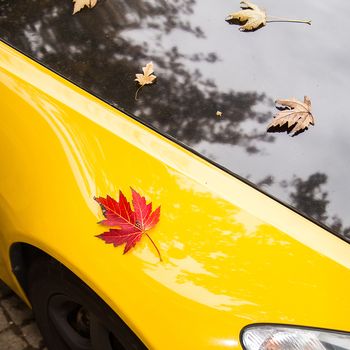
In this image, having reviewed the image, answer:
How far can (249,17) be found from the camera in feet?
6.27

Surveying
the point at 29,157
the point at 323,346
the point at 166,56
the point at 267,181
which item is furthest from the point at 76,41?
the point at 323,346

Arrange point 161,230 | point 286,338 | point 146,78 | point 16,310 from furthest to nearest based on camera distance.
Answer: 1. point 16,310
2. point 146,78
3. point 161,230
4. point 286,338

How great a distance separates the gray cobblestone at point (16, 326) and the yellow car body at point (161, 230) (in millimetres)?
680

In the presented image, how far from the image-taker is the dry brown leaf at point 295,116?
1679 millimetres

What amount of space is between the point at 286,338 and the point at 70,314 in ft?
2.84

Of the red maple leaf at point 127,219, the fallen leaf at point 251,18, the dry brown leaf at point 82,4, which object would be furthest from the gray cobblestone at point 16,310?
the fallen leaf at point 251,18

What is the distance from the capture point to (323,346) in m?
1.35

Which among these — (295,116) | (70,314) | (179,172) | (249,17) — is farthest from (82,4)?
(70,314)

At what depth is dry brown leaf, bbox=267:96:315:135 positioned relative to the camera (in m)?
1.68

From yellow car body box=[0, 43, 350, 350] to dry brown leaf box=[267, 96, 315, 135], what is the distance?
285 millimetres

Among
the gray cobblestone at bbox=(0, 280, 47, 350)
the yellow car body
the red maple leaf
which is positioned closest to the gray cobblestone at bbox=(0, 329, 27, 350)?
the gray cobblestone at bbox=(0, 280, 47, 350)

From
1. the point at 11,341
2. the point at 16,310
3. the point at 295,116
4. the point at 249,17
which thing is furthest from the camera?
the point at 16,310

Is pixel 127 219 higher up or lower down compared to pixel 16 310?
higher up

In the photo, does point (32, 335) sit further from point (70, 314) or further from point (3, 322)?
point (70, 314)
